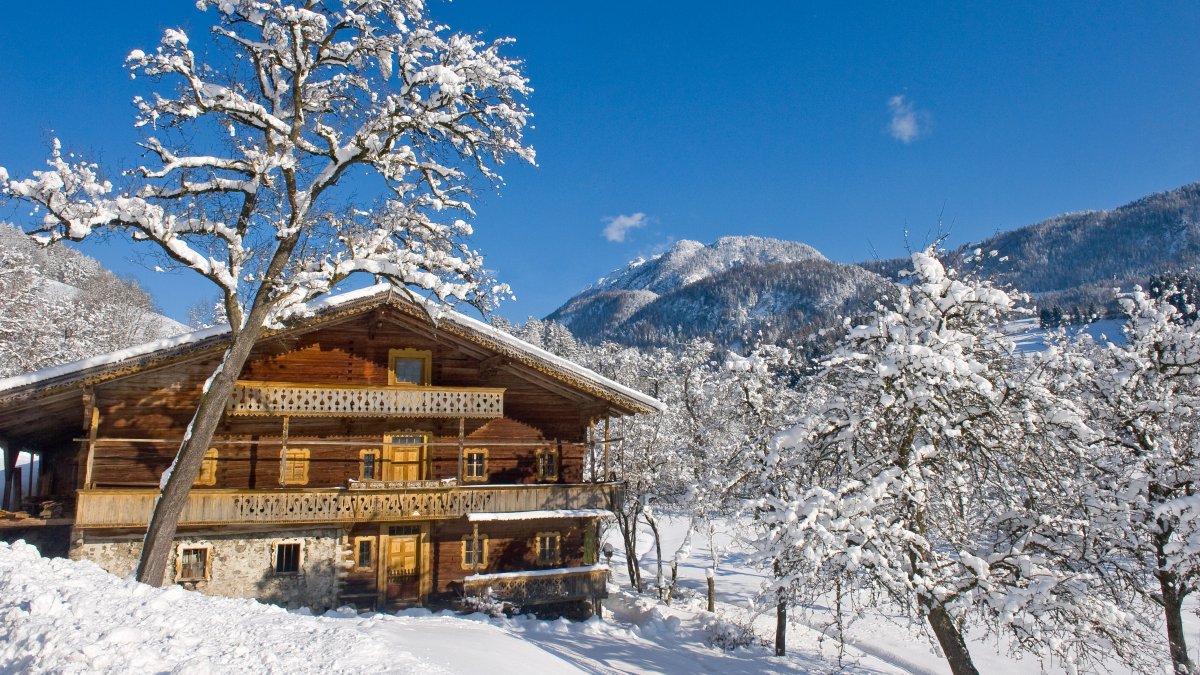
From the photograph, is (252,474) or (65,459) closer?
(252,474)

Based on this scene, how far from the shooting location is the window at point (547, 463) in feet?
81.6

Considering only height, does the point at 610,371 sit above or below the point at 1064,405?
above

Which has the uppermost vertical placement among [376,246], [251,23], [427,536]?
[251,23]

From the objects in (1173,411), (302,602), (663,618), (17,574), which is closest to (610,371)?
(663,618)

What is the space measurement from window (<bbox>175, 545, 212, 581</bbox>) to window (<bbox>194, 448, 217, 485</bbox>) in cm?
219

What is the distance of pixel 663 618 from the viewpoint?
22.5 meters

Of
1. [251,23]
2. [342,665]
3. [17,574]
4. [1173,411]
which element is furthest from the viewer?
[1173,411]

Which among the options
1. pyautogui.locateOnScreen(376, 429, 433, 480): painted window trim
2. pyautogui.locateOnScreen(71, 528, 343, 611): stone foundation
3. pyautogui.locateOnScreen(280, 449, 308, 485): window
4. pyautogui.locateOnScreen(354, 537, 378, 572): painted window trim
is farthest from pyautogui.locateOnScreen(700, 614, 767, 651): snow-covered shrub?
pyautogui.locateOnScreen(280, 449, 308, 485): window

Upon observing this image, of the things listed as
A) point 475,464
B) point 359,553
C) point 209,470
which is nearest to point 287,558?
point 359,553

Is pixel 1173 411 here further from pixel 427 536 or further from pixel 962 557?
pixel 427 536

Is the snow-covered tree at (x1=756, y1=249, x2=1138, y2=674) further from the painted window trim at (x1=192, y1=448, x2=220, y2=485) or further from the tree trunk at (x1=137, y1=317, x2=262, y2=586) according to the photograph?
the painted window trim at (x1=192, y1=448, x2=220, y2=485)

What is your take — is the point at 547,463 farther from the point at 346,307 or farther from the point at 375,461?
the point at 346,307

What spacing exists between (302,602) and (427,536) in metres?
4.00

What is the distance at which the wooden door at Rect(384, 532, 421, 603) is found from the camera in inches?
859
